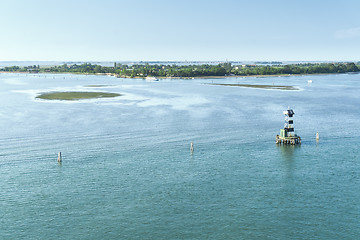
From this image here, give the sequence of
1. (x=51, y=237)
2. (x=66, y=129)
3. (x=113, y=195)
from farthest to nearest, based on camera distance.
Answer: (x=66, y=129)
(x=113, y=195)
(x=51, y=237)

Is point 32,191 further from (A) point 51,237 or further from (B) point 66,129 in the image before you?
(B) point 66,129

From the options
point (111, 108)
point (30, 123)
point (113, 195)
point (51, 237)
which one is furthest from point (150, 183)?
point (111, 108)

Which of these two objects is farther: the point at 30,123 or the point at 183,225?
the point at 30,123

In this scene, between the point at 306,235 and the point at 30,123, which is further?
the point at 30,123

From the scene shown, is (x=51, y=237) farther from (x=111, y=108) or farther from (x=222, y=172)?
→ (x=111, y=108)

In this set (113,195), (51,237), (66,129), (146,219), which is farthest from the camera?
(66,129)

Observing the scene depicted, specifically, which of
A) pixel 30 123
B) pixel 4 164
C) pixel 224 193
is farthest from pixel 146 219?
pixel 30 123
